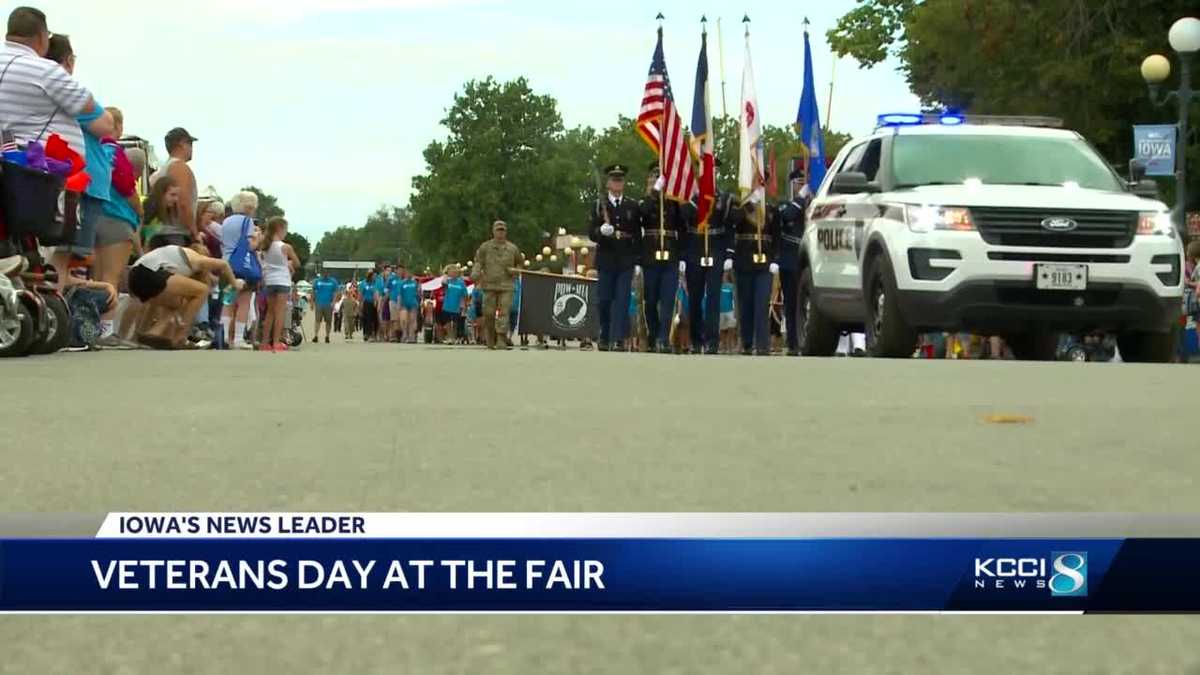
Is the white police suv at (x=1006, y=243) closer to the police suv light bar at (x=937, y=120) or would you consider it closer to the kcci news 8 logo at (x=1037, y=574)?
the police suv light bar at (x=937, y=120)

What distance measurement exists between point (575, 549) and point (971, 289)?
11432 mm

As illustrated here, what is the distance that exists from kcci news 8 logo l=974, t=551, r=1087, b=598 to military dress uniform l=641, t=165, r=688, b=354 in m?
19.1

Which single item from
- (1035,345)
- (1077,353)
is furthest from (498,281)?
(1035,345)

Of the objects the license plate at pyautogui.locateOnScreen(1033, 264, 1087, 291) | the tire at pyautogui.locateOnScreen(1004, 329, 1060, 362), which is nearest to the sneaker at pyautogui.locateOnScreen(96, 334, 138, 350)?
the license plate at pyautogui.locateOnScreen(1033, 264, 1087, 291)

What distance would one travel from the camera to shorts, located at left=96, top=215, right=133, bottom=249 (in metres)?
14.6

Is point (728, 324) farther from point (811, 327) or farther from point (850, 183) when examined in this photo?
point (850, 183)

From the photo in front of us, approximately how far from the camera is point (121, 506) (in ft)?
16.0

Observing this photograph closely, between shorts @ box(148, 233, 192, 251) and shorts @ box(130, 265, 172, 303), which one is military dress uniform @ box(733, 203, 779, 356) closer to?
shorts @ box(148, 233, 192, 251)

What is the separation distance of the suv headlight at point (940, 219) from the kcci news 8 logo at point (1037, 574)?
11335mm

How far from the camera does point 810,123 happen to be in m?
28.1

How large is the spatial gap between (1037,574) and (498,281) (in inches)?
1013

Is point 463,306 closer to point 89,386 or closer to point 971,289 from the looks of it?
point 971,289

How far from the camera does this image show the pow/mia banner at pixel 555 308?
114ft
